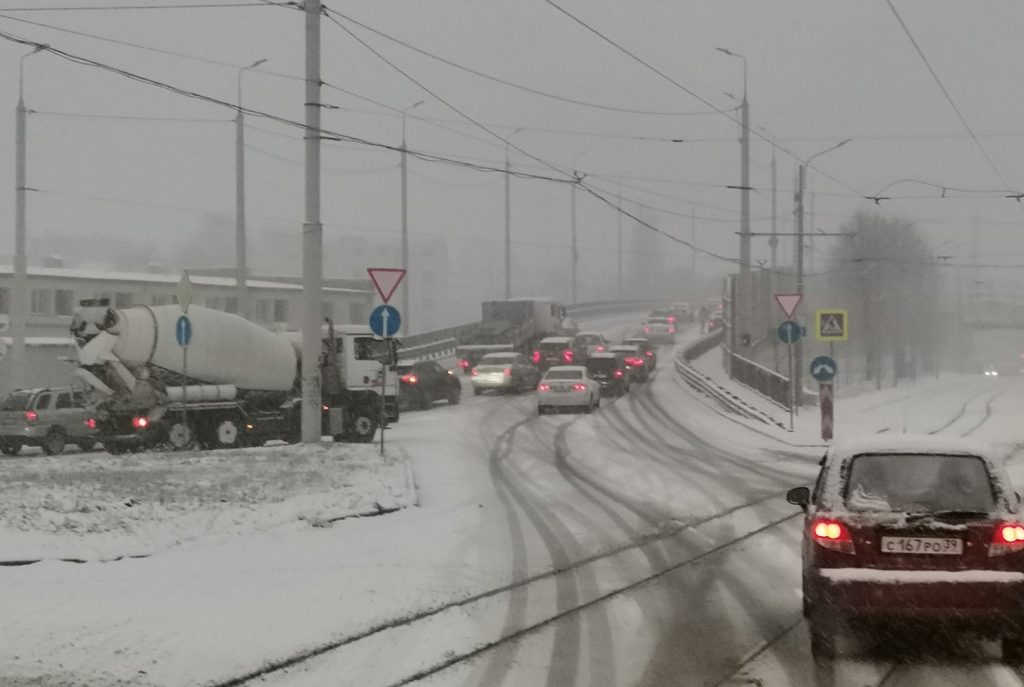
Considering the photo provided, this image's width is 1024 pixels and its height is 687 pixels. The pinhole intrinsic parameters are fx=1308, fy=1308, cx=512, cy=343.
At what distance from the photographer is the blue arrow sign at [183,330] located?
25.1 metres

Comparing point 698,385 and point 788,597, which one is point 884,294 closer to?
point 698,385

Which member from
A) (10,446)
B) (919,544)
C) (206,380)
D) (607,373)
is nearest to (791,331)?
(206,380)

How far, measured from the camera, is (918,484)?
30.1ft

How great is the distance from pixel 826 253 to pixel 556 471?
75025 mm

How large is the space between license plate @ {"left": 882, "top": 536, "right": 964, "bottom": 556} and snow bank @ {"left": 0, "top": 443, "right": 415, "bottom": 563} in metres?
7.30

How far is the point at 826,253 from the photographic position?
95.3 m

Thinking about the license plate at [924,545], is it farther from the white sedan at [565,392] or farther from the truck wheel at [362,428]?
the white sedan at [565,392]

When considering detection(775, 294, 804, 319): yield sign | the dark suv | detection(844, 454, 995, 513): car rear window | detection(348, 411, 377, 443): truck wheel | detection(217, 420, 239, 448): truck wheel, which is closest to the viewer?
detection(844, 454, 995, 513): car rear window

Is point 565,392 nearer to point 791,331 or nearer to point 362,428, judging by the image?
point 791,331

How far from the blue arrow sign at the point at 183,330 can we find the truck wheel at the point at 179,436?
2.14 metres

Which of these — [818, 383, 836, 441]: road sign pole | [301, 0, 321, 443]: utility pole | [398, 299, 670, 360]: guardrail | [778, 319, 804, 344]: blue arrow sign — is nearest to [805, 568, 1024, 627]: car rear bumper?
[301, 0, 321, 443]: utility pole

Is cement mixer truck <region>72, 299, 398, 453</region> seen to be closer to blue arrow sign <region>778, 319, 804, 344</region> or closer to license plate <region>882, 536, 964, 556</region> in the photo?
blue arrow sign <region>778, 319, 804, 344</region>

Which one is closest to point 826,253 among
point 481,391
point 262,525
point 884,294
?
point 884,294

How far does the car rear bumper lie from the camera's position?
28.4ft
